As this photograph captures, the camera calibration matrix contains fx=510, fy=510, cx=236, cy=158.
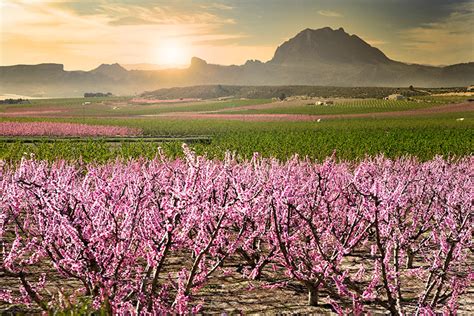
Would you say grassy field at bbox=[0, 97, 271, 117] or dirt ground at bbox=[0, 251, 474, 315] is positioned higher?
dirt ground at bbox=[0, 251, 474, 315]

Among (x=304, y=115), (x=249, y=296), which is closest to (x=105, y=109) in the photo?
(x=304, y=115)

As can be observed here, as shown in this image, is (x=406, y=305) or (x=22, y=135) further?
(x=22, y=135)

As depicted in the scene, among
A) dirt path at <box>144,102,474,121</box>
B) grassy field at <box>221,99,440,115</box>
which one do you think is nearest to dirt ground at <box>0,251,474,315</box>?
dirt path at <box>144,102,474,121</box>

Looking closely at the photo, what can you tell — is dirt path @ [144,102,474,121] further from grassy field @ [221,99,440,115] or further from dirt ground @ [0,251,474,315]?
dirt ground @ [0,251,474,315]

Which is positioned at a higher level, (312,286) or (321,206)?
(321,206)

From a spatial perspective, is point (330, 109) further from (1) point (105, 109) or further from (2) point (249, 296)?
(2) point (249, 296)

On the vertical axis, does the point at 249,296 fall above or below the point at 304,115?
above

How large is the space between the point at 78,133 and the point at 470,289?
4255 centimetres

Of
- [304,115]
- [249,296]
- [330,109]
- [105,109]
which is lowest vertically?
[105,109]

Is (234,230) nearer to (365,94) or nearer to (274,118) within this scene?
(274,118)

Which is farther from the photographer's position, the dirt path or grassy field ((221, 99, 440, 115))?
grassy field ((221, 99, 440, 115))

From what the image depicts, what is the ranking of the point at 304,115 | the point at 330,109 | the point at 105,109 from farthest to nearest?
the point at 105,109 → the point at 330,109 → the point at 304,115

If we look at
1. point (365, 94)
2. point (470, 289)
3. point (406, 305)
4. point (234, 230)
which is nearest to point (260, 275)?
point (234, 230)

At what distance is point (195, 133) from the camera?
49625mm
